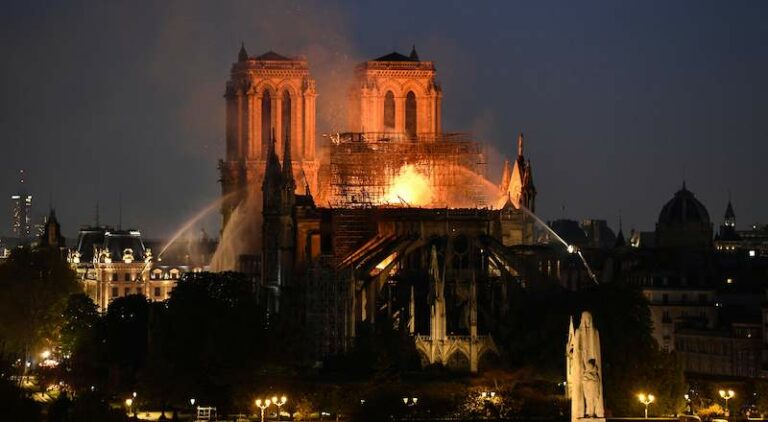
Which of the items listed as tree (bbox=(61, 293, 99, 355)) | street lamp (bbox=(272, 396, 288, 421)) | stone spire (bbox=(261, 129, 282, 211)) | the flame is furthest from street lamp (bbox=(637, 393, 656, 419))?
the flame

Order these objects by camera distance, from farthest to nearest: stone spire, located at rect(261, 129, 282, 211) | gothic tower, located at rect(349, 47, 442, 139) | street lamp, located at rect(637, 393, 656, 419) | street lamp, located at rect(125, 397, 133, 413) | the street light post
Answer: gothic tower, located at rect(349, 47, 442, 139) → stone spire, located at rect(261, 129, 282, 211) → street lamp, located at rect(125, 397, 133, 413) → the street light post → street lamp, located at rect(637, 393, 656, 419)

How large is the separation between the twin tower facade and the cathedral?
3.6 inches

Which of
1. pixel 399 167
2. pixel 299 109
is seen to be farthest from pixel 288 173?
pixel 299 109

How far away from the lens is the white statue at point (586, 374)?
4318 inches

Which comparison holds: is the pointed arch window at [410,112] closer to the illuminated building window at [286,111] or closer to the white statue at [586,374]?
the illuminated building window at [286,111]

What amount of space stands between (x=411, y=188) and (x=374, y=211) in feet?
23.1

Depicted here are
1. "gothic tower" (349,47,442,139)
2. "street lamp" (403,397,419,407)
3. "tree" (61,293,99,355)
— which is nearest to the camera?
"street lamp" (403,397,419,407)

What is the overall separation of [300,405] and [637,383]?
52.1ft

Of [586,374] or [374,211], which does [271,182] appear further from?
[586,374]

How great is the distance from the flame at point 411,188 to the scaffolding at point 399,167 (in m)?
0.26

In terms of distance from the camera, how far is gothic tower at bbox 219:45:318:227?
584ft

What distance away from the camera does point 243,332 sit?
5522 inches

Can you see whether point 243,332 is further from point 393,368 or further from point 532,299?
point 532,299

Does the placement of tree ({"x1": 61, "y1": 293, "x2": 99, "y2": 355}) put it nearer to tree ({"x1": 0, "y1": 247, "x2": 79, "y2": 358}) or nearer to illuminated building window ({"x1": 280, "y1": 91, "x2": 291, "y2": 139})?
tree ({"x1": 0, "y1": 247, "x2": 79, "y2": 358})
